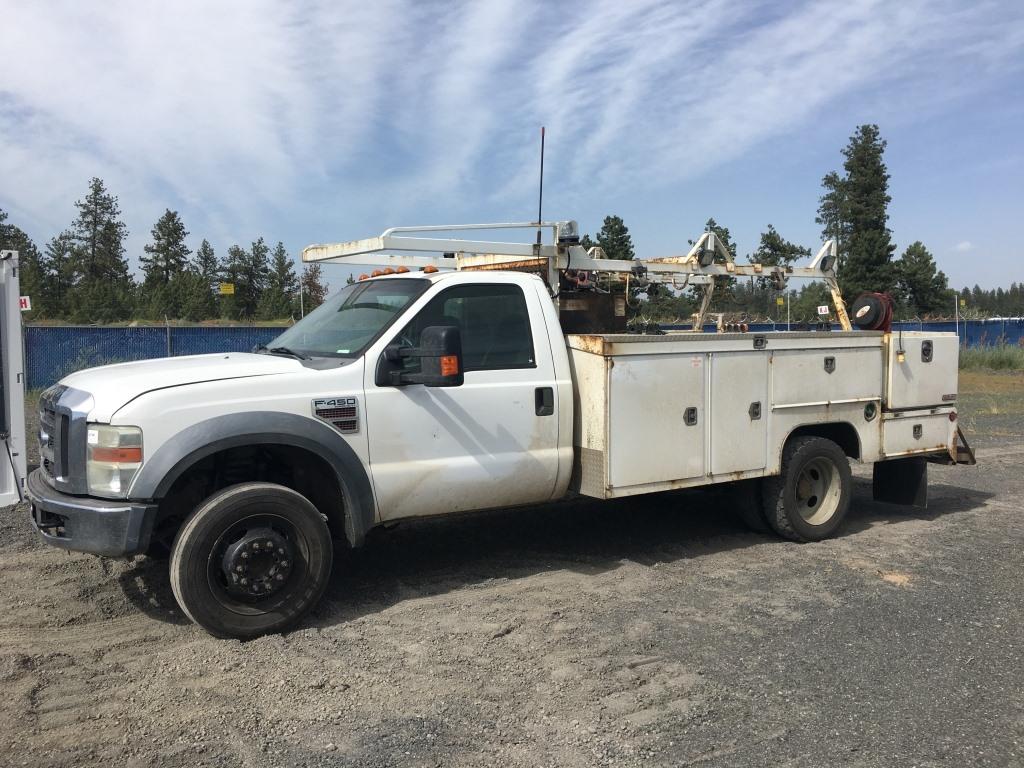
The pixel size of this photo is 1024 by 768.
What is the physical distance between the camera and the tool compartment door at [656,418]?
18.3ft

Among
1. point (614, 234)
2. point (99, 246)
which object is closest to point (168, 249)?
point (99, 246)

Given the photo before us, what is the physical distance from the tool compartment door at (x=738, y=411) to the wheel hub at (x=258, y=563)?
10.3ft

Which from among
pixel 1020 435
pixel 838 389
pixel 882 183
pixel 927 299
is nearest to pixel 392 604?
pixel 838 389

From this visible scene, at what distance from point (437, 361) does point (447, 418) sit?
51 cm

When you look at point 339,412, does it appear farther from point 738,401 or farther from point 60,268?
point 60,268

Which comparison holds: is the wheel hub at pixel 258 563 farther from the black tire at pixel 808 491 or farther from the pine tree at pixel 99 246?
the pine tree at pixel 99 246

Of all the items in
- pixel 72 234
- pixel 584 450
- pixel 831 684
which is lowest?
pixel 831 684

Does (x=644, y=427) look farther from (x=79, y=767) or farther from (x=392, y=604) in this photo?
(x=79, y=767)

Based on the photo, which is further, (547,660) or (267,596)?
(267,596)

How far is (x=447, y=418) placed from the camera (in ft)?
16.9

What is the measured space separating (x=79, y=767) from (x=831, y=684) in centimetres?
332

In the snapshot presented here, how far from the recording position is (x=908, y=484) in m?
7.80

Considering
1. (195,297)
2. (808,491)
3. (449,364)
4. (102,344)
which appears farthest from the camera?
(195,297)

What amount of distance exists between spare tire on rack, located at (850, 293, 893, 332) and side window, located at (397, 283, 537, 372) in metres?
3.50
